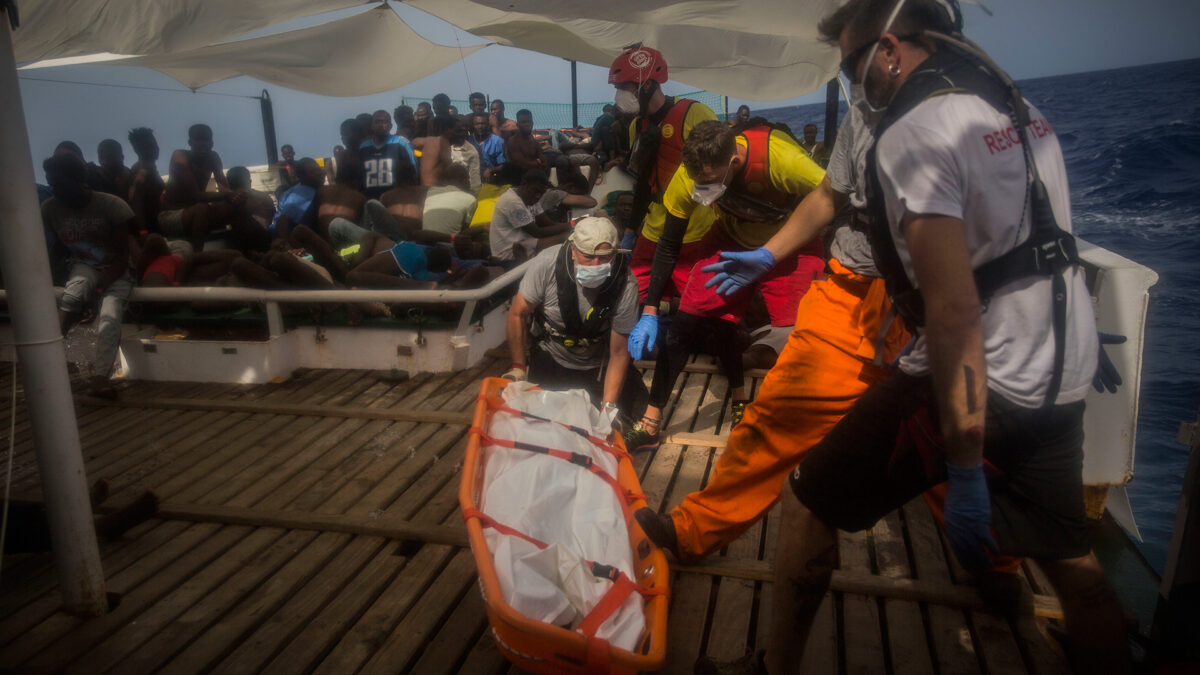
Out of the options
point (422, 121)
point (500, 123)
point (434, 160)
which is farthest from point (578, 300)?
point (500, 123)

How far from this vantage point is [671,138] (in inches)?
197

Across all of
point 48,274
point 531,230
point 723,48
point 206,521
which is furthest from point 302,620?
point 723,48

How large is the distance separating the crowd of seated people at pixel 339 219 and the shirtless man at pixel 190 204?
1cm

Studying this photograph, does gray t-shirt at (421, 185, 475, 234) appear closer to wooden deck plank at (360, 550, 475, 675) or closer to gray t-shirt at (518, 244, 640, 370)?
gray t-shirt at (518, 244, 640, 370)

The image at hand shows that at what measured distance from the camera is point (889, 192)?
1.62m

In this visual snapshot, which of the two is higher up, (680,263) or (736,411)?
(680,263)

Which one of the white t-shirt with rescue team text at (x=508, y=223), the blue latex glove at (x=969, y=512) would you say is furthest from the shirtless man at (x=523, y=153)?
the blue latex glove at (x=969, y=512)

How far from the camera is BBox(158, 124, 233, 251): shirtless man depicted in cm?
706

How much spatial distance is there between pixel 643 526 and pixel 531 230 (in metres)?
4.46

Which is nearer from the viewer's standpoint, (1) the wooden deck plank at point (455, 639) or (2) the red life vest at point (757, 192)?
(1) the wooden deck plank at point (455, 639)

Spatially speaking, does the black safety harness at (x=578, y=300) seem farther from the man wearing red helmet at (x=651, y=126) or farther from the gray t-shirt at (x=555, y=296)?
the man wearing red helmet at (x=651, y=126)

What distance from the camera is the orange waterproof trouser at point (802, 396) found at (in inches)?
93.0

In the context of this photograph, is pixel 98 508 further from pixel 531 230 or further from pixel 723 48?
pixel 723 48

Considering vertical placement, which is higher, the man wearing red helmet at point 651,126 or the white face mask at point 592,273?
the man wearing red helmet at point 651,126
